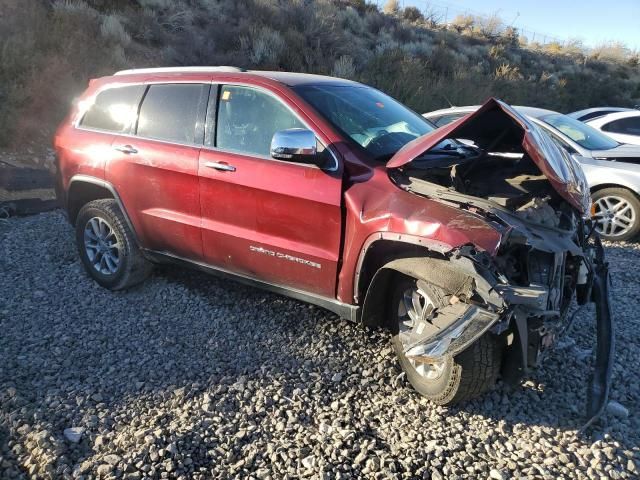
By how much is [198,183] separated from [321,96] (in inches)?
44.2

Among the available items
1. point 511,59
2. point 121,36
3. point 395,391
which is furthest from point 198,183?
point 511,59

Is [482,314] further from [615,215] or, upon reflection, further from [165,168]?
[615,215]

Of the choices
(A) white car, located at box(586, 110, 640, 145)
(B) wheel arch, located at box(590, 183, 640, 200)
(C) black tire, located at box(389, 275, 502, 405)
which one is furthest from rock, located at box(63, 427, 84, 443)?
(A) white car, located at box(586, 110, 640, 145)

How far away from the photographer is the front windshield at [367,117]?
3.68m

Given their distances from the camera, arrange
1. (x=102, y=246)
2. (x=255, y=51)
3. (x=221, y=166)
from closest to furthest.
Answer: (x=221, y=166)
(x=102, y=246)
(x=255, y=51)

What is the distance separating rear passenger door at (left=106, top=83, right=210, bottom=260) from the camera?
415cm

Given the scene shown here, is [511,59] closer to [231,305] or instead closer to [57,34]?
[57,34]

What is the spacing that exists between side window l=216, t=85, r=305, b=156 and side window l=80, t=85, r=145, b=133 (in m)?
1.01

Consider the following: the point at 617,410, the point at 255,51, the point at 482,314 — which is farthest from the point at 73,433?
the point at 255,51

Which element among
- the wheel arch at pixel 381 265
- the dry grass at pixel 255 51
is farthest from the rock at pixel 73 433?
the dry grass at pixel 255 51

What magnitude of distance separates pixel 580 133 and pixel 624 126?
3.41 metres

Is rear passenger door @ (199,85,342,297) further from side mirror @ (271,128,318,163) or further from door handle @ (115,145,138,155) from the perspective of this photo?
door handle @ (115,145,138,155)

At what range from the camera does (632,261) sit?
586cm

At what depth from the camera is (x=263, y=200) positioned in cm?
373
